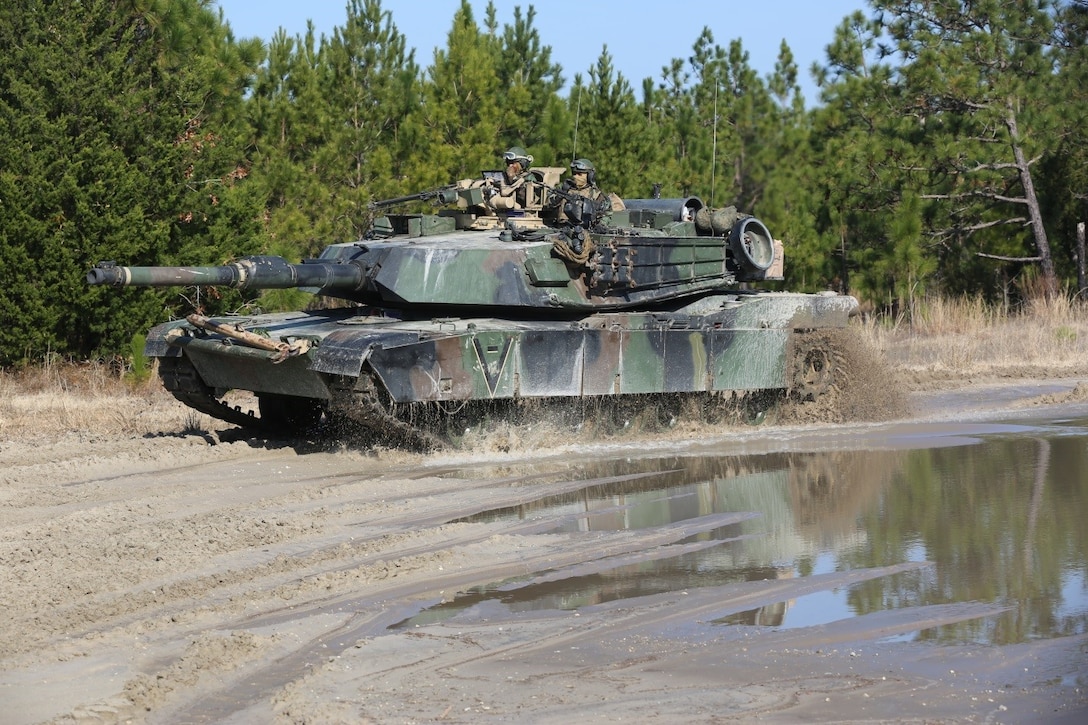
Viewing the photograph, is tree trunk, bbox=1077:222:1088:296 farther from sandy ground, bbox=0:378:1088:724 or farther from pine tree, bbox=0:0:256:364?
sandy ground, bbox=0:378:1088:724

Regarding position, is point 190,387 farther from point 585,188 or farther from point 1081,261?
point 1081,261

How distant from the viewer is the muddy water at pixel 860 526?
661 centimetres

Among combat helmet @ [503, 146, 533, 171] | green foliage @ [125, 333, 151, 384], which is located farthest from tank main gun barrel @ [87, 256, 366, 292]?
green foliage @ [125, 333, 151, 384]

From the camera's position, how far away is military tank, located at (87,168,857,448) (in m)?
11.4

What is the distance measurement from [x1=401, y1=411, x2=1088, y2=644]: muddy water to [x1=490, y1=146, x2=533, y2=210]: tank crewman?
3.23 meters

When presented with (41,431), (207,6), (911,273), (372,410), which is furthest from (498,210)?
(911,273)

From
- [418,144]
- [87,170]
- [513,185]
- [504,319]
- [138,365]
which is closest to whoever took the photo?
[504,319]

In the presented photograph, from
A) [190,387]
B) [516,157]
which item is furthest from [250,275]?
[516,157]

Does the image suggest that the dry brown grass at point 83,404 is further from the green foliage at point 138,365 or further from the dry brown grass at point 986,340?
the dry brown grass at point 986,340

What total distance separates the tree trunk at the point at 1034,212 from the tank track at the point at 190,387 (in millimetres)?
15455

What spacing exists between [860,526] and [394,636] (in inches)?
138

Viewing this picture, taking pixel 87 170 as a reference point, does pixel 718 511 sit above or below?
below

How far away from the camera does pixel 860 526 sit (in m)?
8.56

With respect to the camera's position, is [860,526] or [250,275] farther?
[250,275]
